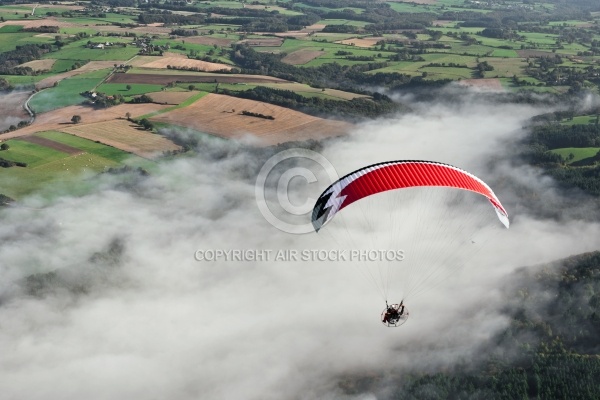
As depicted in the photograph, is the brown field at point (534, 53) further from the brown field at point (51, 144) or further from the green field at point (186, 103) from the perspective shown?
the brown field at point (51, 144)

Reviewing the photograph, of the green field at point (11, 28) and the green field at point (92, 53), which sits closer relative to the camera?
the green field at point (92, 53)

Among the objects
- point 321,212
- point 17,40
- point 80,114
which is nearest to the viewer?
point 321,212

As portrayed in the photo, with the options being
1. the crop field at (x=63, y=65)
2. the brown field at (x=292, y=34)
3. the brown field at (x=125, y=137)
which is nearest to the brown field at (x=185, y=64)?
the crop field at (x=63, y=65)

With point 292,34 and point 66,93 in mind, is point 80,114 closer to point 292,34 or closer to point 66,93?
point 66,93

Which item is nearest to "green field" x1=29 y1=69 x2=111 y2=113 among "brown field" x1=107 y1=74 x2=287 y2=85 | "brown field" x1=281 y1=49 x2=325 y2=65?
"brown field" x1=107 y1=74 x2=287 y2=85

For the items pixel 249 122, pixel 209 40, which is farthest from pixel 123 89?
pixel 209 40

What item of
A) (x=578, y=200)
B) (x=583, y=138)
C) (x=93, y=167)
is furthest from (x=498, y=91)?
(x=93, y=167)

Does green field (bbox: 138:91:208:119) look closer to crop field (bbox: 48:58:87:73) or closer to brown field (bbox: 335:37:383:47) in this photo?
crop field (bbox: 48:58:87:73)
